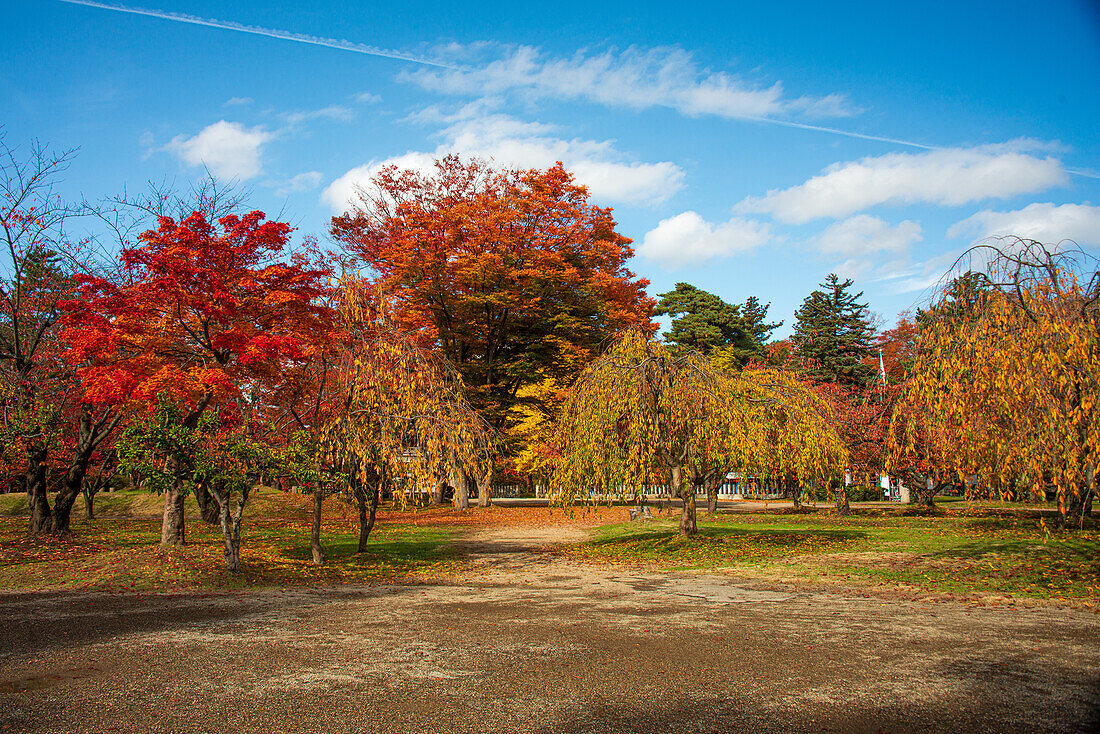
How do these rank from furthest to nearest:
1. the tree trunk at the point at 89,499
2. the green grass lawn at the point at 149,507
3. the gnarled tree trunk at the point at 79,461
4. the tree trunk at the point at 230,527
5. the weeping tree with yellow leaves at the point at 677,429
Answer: the green grass lawn at the point at 149,507, the tree trunk at the point at 89,499, the gnarled tree trunk at the point at 79,461, the weeping tree with yellow leaves at the point at 677,429, the tree trunk at the point at 230,527

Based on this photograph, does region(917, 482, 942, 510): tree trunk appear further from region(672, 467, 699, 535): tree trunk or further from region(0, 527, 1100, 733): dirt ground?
region(0, 527, 1100, 733): dirt ground

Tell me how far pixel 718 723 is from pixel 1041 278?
8.32 metres

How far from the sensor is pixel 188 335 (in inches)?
580

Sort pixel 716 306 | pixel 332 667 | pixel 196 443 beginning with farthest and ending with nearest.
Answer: pixel 716 306
pixel 196 443
pixel 332 667

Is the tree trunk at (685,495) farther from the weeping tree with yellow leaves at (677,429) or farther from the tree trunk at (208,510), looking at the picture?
the tree trunk at (208,510)

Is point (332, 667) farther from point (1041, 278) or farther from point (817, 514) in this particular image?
point (817, 514)

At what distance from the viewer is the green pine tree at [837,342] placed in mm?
39594

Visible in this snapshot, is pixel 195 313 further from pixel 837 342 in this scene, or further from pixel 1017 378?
pixel 837 342

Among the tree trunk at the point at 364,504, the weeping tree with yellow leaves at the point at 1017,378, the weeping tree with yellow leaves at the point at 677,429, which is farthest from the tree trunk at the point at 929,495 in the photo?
the tree trunk at the point at 364,504

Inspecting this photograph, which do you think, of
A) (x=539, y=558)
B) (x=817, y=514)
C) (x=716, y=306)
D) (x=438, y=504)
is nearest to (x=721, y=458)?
(x=539, y=558)

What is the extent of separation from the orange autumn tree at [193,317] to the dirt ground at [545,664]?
438cm

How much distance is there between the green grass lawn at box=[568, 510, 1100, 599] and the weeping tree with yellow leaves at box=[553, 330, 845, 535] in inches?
68.9

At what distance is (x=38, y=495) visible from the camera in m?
17.9

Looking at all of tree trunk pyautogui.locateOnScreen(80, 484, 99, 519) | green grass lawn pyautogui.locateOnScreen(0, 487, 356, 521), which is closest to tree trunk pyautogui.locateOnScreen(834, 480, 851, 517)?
green grass lawn pyautogui.locateOnScreen(0, 487, 356, 521)
